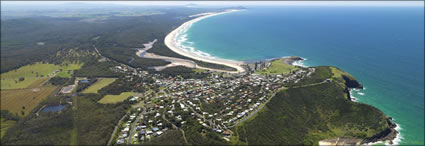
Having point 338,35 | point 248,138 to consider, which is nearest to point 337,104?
point 248,138

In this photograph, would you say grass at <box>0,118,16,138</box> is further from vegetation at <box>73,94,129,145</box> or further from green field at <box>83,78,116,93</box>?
green field at <box>83,78,116,93</box>

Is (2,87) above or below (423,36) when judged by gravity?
below

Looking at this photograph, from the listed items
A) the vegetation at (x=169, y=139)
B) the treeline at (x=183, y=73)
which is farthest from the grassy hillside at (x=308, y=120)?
the treeline at (x=183, y=73)

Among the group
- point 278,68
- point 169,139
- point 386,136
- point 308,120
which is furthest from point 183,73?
point 386,136

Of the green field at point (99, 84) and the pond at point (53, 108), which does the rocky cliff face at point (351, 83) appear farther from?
the pond at point (53, 108)

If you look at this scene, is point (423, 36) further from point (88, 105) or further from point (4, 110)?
point (4, 110)

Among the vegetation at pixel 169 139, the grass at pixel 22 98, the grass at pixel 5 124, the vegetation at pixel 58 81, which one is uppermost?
the vegetation at pixel 58 81
